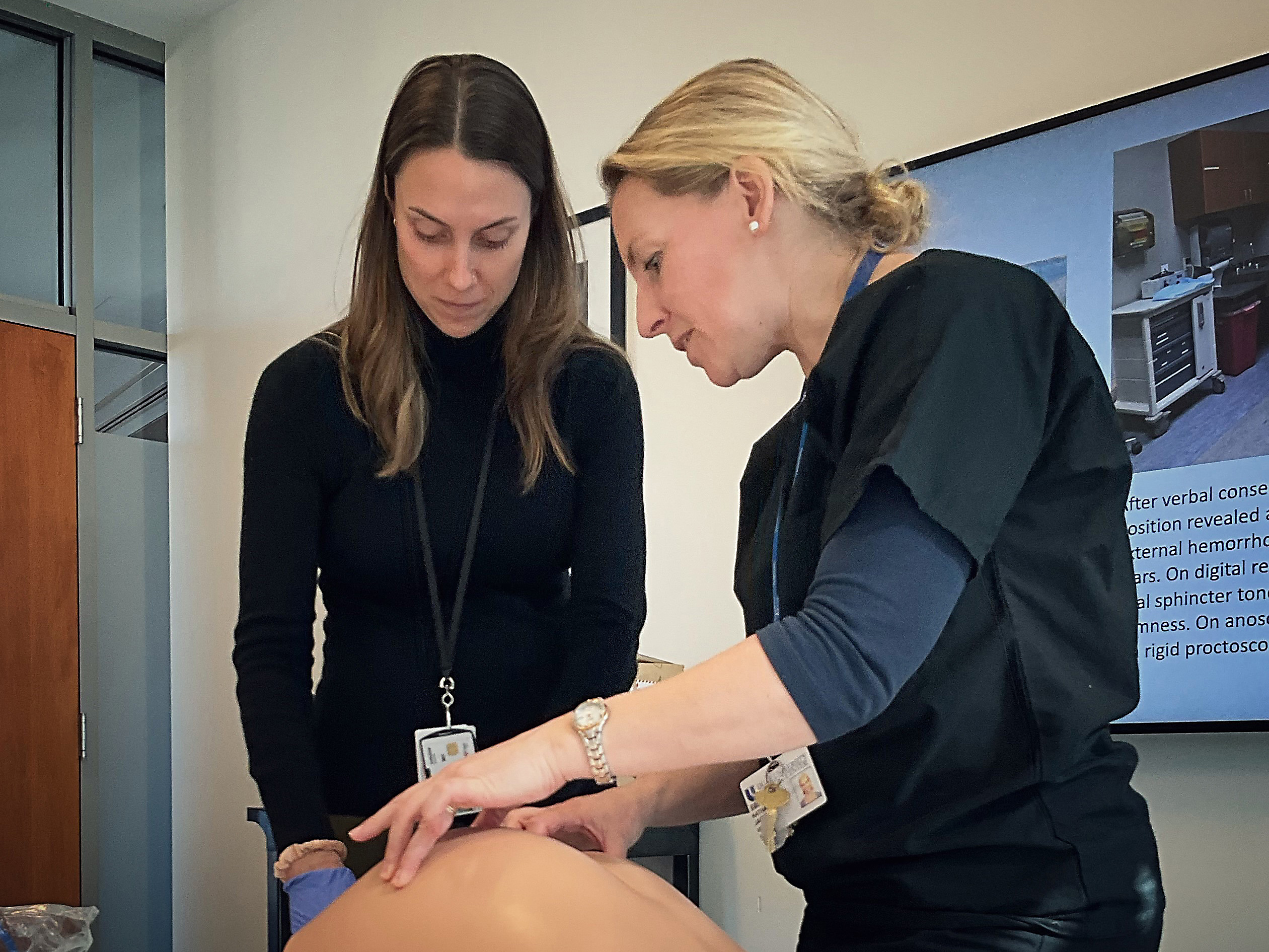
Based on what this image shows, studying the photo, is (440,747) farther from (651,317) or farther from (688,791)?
(651,317)

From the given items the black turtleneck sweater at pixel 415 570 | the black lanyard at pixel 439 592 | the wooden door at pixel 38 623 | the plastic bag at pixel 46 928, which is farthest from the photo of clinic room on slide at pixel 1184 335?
the wooden door at pixel 38 623

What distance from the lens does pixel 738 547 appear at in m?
1.15

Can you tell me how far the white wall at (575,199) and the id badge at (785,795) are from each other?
1248mm

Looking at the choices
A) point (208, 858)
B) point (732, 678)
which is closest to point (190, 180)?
point (208, 858)

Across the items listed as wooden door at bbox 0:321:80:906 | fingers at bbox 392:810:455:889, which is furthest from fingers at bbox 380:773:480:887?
wooden door at bbox 0:321:80:906

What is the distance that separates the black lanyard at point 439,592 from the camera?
134cm

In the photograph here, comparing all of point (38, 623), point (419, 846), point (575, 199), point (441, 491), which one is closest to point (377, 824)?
point (419, 846)

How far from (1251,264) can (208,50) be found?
328 centimetres

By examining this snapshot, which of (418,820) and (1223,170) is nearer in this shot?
(418,820)

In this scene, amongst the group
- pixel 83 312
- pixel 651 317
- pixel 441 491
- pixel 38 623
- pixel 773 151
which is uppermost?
pixel 83 312

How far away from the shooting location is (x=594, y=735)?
806 mm

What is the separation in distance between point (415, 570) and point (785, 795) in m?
0.53

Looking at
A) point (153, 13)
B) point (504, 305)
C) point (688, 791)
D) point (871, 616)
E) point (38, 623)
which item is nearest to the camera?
point (871, 616)

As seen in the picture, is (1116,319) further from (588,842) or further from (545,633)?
(588,842)
